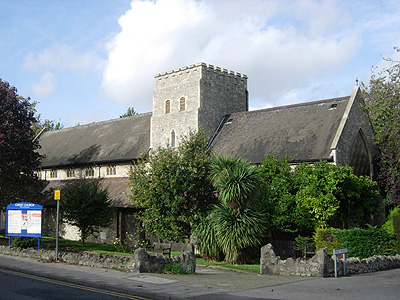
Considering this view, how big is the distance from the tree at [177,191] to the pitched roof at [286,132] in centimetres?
283

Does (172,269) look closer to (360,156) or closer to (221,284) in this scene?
(221,284)

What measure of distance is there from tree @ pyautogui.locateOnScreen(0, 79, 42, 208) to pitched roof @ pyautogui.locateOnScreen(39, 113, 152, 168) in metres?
7.80

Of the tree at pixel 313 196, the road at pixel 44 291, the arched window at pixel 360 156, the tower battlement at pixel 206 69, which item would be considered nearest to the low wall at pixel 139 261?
the road at pixel 44 291

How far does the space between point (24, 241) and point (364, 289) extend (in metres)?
17.2

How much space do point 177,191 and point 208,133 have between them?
1185cm

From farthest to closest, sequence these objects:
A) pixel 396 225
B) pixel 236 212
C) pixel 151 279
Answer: pixel 396 225 < pixel 236 212 < pixel 151 279

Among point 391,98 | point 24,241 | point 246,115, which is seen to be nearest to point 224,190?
→ point 391,98

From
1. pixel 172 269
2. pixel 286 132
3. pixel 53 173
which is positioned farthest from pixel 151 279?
pixel 53 173

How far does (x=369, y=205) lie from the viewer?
83.5 ft

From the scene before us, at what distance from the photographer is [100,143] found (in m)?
42.7

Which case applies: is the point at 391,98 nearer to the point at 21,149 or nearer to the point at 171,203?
the point at 171,203

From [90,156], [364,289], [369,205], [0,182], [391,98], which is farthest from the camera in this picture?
[90,156]

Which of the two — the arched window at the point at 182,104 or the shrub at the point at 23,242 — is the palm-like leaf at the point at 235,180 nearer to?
the shrub at the point at 23,242

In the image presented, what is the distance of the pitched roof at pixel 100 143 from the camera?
128 ft
